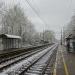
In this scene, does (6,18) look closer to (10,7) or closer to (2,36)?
(10,7)

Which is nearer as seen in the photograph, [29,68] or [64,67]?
[29,68]

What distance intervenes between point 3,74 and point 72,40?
25.9 metres

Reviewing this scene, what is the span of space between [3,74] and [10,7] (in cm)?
6242

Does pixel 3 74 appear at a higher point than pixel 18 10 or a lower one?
lower

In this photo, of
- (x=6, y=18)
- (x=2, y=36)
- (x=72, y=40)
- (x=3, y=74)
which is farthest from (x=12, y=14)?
(x=3, y=74)

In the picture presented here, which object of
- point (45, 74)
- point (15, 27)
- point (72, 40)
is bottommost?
point (45, 74)

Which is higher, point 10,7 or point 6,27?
point 10,7

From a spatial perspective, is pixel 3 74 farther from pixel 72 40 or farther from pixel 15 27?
pixel 15 27

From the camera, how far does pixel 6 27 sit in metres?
71.1

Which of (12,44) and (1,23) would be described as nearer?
(12,44)

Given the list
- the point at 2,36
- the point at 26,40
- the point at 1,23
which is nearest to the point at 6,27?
the point at 1,23

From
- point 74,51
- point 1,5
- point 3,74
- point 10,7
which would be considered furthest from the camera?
point 10,7

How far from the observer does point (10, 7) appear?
241ft

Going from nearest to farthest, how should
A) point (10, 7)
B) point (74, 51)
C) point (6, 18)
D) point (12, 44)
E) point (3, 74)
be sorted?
point (3, 74)
point (74, 51)
point (12, 44)
point (6, 18)
point (10, 7)
